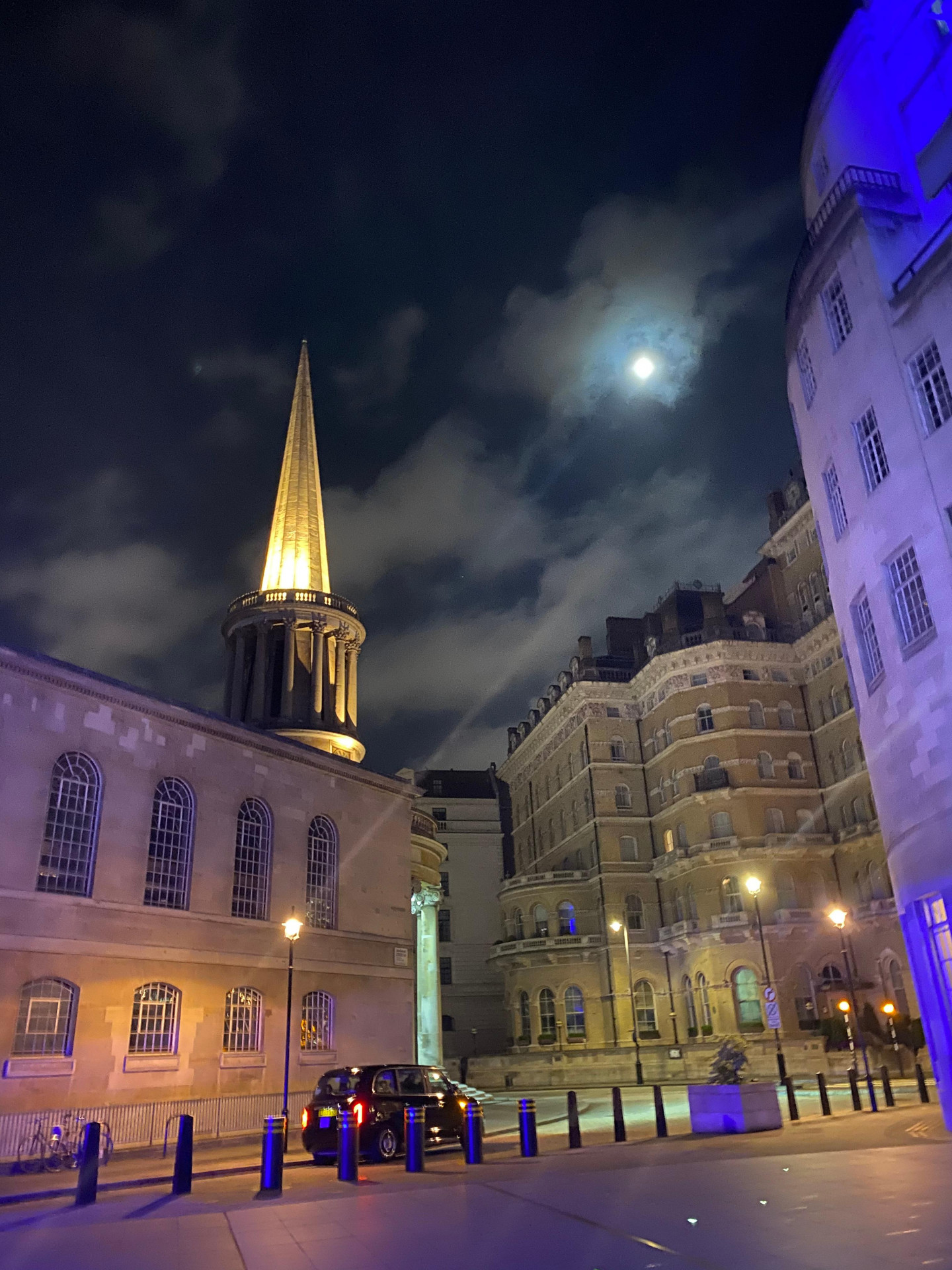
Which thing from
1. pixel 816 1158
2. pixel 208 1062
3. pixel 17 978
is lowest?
pixel 816 1158

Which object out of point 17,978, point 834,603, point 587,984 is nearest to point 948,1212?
point 834,603

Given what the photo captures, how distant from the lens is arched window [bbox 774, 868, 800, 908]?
5097cm

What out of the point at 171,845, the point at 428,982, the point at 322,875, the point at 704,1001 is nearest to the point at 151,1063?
the point at 171,845

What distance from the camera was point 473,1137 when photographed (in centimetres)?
1538

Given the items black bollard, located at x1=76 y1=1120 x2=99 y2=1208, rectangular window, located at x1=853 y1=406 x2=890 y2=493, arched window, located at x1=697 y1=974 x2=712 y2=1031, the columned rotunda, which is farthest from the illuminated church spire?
black bollard, located at x1=76 y1=1120 x2=99 y2=1208

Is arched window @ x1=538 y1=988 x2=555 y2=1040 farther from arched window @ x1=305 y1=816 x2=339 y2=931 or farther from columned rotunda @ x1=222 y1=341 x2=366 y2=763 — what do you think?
arched window @ x1=305 y1=816 x2=339 y2=931

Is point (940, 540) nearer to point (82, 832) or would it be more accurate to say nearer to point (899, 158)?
point (899, 158)

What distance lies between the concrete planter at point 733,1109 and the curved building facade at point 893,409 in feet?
11.1

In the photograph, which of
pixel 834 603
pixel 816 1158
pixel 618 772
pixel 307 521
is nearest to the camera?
pixel 816 1158

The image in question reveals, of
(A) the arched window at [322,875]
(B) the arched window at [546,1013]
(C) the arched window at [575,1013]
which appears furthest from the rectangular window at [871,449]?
(B) the arched window at [546,1013]

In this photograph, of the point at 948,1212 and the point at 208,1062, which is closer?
the point at 948,1212

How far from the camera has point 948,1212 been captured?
9000mm

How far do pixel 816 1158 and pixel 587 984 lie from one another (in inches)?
1855

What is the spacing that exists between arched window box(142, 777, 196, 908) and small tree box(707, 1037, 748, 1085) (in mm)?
13697
